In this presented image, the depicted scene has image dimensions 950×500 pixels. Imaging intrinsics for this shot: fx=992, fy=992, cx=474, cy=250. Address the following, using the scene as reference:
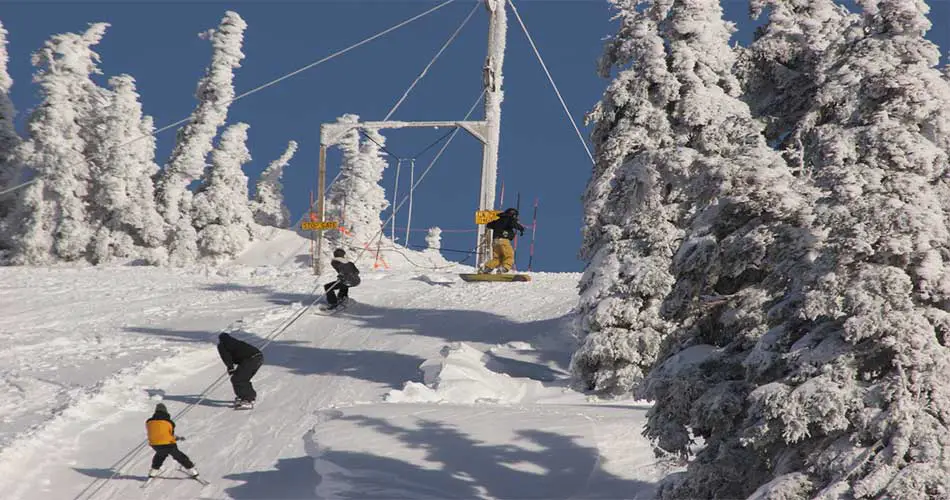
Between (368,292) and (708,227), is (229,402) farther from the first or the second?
(368,292)

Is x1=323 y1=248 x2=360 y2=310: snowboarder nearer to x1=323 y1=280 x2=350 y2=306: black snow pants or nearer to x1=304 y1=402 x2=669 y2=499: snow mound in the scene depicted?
x1=323 y1=280 x2=350 y2=306: black snow pants

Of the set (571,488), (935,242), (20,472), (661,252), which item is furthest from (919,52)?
(20,472)

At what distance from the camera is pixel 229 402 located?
19500 mm

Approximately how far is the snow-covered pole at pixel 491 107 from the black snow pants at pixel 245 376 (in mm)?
13684

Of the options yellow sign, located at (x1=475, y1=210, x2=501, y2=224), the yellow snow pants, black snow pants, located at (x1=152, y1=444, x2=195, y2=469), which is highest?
yellow sign, located at (x1=475, y1=210, x2=501, y2=224)

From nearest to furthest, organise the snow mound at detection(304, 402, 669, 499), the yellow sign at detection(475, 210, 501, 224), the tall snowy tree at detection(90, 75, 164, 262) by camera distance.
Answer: the snow mound at detection(304, 402, 669, 499) < the yellow sign at detection(475, 210, 501, 224) < the tall snowy tree at detection(90, 75, 164, 262)

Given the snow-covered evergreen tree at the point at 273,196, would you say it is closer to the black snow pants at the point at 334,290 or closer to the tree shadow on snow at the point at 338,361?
the black snow pants at the point at 334,290

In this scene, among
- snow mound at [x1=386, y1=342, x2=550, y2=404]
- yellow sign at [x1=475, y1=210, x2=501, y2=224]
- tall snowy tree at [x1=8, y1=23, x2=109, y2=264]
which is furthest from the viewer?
tall snowy tree at [x1=8, y1=23, x2=109, y2=264]

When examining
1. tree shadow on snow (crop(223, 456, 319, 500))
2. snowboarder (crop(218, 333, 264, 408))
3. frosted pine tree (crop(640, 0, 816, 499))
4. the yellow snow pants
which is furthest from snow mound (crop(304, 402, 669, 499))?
the yellow snow pants

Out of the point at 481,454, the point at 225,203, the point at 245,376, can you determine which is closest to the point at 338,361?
the point at 245,376

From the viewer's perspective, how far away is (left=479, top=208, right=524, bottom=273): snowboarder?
2898 centimetres

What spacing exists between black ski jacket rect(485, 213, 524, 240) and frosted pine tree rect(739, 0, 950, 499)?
18241 millimetres

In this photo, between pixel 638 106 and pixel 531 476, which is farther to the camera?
pixel 638 106

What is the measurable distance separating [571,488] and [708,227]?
438cm
